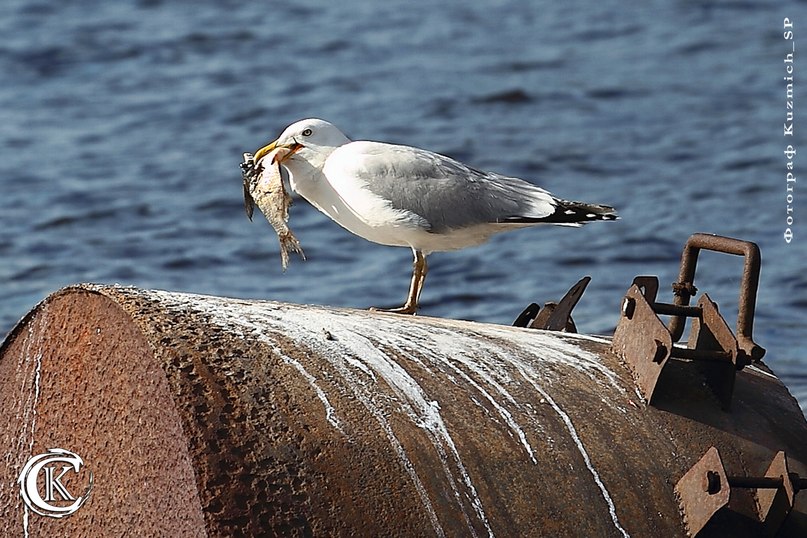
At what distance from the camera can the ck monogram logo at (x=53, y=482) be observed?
3.09 m

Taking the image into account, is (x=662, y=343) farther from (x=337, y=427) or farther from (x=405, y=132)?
(x=405, y=132)

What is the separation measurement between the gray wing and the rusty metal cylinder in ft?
5.87

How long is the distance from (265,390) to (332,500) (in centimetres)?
29

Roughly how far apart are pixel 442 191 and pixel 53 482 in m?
2.51

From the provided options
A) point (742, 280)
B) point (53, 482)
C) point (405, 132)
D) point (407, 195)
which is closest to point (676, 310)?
point (742, 280)

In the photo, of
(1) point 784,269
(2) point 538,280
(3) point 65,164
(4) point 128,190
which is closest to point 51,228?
(4) point 128,190

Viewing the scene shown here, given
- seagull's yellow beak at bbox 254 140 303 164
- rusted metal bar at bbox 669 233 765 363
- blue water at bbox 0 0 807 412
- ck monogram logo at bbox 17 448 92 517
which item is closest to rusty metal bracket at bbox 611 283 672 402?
rusted metal bar at bbox 669 233 765 363

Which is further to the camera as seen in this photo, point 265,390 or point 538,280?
point 538,280

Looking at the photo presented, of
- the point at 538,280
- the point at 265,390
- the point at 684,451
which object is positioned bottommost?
the point at 538,280

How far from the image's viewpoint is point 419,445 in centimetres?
298

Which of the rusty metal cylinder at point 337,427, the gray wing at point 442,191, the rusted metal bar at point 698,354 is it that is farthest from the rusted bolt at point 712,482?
the gray wing at point 442,191

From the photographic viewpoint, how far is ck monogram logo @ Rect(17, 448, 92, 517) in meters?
3.09

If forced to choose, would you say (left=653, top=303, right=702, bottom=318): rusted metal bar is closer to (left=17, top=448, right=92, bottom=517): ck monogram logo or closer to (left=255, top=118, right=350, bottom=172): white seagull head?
(left=17, top=448, right=92, bottom=517): ck monogram logo

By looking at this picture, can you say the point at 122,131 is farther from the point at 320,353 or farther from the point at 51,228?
the point at 320,353
